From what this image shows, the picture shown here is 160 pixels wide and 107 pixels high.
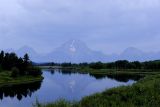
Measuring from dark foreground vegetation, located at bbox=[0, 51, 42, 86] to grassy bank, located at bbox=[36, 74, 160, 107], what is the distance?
4890 inches

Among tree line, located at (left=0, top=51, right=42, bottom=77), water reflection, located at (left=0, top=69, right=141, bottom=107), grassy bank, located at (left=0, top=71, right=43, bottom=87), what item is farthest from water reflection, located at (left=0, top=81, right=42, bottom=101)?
tree line, located at (left=0, top=51, right=42, bottom=77)

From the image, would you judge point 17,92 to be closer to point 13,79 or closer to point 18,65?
point 13,79

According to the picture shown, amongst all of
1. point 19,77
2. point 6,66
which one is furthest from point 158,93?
point 6,66

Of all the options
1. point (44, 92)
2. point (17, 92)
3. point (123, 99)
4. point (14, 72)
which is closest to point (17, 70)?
point (14, 72)

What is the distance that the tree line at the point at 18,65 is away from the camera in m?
162

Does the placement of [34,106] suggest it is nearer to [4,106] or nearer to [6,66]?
[4,106]

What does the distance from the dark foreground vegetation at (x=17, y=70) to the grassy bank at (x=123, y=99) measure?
124 metres

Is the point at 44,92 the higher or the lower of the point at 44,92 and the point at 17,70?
the lower

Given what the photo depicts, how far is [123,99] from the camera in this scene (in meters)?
17.0

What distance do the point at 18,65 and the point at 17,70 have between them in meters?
17.5

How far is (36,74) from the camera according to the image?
164 m

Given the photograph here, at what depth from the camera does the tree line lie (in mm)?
162375

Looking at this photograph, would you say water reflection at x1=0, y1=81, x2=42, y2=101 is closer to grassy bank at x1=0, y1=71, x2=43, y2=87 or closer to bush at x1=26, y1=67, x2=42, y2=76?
grassy bank at x1=0, y1=71, x2=43, y2=87

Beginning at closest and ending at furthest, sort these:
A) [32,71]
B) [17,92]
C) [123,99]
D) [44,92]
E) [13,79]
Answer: [123,99]
[44,92]
[17,92]
[13,79]
[32,71]
